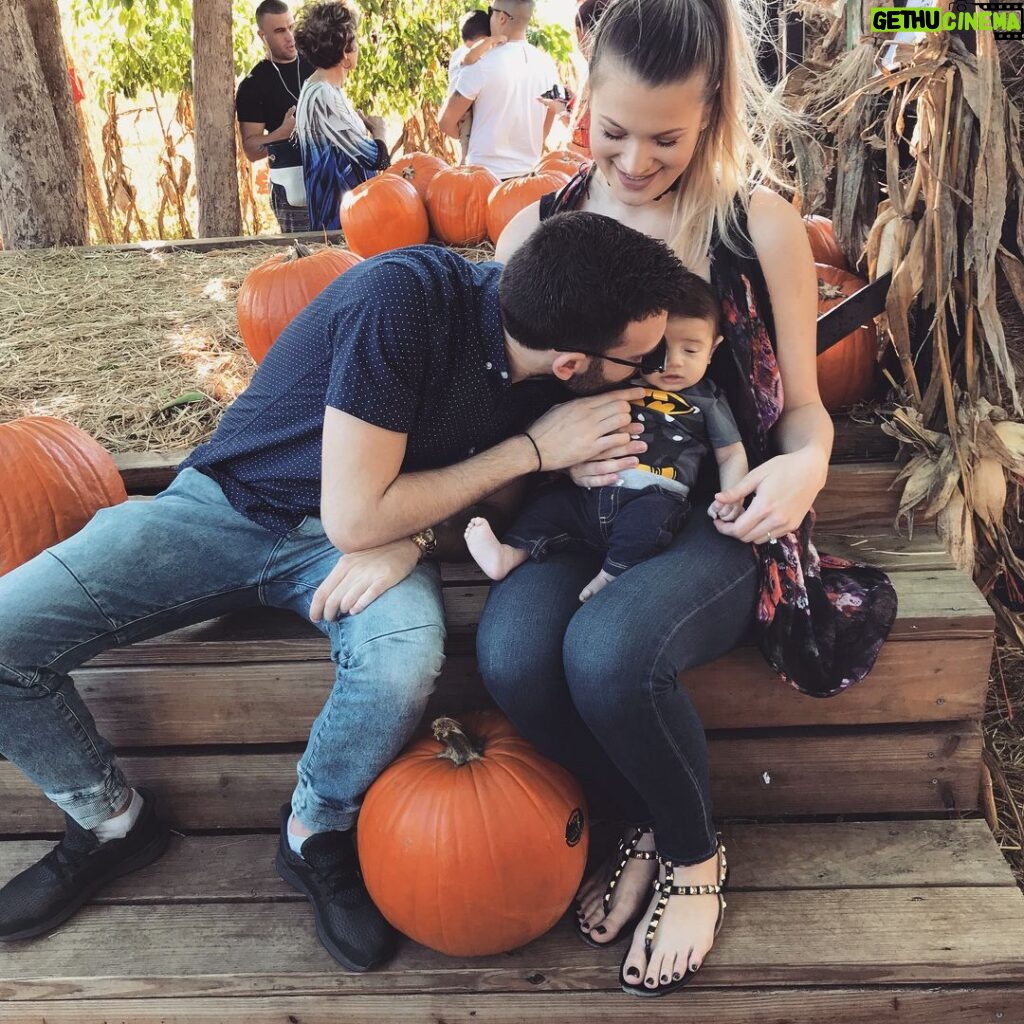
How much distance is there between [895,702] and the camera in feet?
6.04

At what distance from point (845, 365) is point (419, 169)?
220cm

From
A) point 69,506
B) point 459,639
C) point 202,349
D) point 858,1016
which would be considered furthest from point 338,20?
point 858,1016

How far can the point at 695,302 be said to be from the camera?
1.62m

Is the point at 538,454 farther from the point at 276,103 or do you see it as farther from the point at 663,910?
the point at 276,103

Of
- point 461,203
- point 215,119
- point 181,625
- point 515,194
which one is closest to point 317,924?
point 181,625

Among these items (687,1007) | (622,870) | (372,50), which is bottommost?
(687,1007)

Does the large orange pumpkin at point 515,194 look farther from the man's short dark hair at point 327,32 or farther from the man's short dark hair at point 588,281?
the man's short dark hair at point 588,281

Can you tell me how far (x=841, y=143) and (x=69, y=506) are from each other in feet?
6.99

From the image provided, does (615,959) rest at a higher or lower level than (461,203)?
lower

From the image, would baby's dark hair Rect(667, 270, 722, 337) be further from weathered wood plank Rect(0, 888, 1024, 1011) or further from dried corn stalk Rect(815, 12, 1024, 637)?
weathered wood plank Rect(0, 888, 1024, 1011)

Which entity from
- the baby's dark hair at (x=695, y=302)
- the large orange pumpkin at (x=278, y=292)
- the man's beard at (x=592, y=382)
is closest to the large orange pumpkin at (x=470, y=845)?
the man's beard at (x=592, y=382)

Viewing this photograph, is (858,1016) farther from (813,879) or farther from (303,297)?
(303,297)

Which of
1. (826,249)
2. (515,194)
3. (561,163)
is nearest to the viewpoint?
(826,249)

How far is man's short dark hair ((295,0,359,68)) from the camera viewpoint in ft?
14.3
